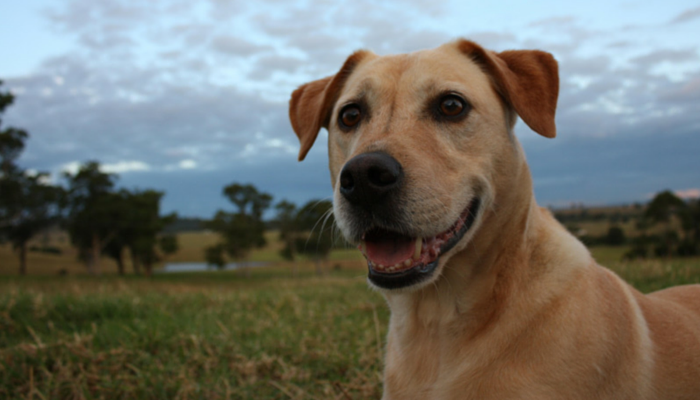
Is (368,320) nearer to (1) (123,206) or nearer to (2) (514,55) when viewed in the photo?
(2) (514,55)

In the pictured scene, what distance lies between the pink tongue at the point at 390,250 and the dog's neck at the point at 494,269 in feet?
1.32

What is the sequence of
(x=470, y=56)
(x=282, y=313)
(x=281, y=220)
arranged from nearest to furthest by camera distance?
(x=470, y=56), (x=282, y=313), (x=281, y=220)

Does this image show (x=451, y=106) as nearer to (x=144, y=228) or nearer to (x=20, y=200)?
(x=20, y=200)

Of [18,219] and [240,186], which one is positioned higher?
[240,186]

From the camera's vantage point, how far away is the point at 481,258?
9.39 ft

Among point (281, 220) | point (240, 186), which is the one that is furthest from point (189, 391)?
point (240, 186)

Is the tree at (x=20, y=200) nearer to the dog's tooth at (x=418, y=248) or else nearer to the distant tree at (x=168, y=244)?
the distant tree at (x=168, y=244)

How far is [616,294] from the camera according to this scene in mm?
2879

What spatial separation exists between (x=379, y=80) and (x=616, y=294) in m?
2.09

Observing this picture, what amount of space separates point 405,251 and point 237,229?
75.9m

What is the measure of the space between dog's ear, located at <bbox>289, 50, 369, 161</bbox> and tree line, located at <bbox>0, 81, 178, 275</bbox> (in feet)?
162

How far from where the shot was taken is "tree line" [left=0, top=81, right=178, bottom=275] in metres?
48.1

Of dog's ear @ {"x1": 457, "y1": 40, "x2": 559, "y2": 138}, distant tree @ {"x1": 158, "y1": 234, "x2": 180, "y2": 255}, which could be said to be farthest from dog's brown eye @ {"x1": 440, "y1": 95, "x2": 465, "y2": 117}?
distant tree @ {"x1": 158, "y1": 234, "x2": 180, "y2": 255}

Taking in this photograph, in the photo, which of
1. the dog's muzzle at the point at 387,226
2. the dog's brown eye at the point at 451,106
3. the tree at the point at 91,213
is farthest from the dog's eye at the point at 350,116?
the tree at the point at 91,213
